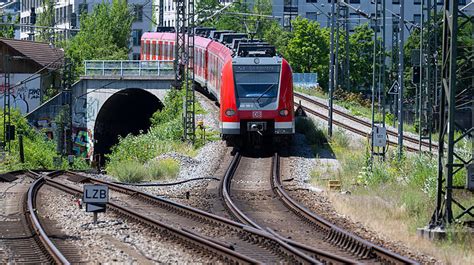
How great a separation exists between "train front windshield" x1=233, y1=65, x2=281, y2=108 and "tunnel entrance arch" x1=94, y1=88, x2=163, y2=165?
29419mm

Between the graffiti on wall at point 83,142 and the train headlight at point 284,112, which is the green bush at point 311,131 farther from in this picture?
the graffiti on wall at point 83,142

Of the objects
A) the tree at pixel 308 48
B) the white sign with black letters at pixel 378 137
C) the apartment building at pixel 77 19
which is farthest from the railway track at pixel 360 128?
the apartment building at pixel 77 19

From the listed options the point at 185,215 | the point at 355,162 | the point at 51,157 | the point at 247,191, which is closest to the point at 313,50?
the point at 51,157

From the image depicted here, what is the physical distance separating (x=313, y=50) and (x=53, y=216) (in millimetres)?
58580

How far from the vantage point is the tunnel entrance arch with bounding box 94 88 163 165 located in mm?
65438

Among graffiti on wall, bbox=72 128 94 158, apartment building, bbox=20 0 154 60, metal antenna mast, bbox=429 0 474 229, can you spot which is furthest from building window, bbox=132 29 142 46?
metal antenna mast, bbox=429 0 474 229

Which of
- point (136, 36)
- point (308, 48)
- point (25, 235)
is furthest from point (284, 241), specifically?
point (136, 36)

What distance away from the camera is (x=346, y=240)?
1602 centimetres

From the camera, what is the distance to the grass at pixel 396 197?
16094 millimetres

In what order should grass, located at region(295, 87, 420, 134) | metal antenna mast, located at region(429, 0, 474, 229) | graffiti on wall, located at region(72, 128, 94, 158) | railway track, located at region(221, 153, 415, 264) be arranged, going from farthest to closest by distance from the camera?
graffiti on wall, located at region(72, 128, 94, 158) < grass, located at region(295, 87, 420, 134) < metal antenna mast, located at region(429, 0, 474, 229) < railway track, located at region(221, 153, 415, 264)

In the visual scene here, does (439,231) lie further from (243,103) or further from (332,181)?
(243,103)

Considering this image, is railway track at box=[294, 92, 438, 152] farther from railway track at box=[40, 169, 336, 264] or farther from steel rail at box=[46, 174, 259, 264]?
steel rail at box=[46, 174, 259, 264]

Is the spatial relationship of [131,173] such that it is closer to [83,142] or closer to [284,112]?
[284,112]

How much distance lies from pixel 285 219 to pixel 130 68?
42.3 meters
